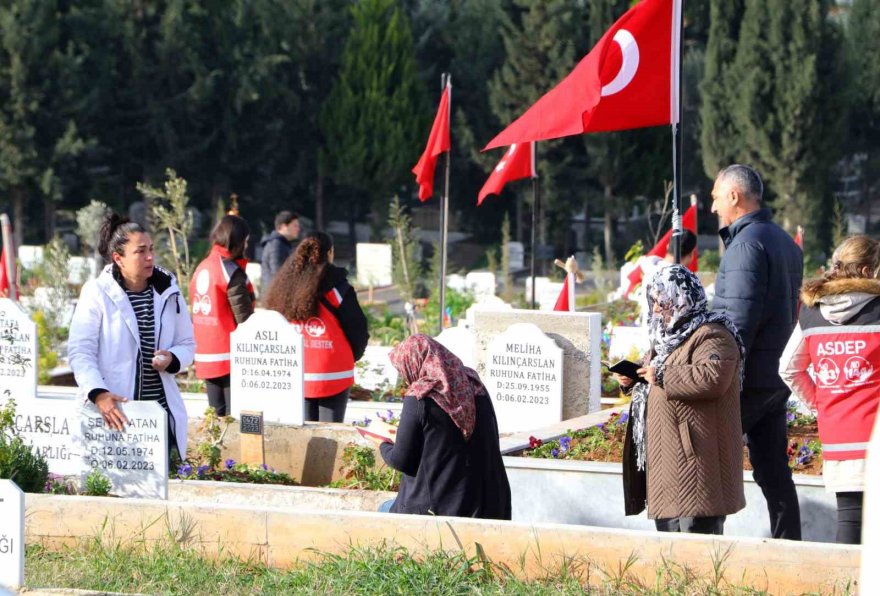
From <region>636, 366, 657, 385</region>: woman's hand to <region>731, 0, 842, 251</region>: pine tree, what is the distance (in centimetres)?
2356

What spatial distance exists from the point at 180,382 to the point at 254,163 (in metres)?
21.7

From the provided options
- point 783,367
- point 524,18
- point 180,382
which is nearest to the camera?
point 783,367

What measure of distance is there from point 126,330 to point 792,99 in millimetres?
23553

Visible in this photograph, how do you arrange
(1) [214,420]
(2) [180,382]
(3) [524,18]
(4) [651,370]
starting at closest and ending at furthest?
1. (4) [651,370]
2. (1) [214,420]
3. (2) [180,382]
4. (3) [524,18]

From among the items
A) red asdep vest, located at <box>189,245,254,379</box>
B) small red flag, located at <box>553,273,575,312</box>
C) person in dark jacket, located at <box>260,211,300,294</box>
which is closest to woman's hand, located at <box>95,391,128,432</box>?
red asdep vest, located at <box>189,245,254,379</box>

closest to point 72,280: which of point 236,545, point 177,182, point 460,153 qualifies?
point 177,182

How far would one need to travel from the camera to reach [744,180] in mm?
5605

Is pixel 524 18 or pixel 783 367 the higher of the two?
pixel 524 18

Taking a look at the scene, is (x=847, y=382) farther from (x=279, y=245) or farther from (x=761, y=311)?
(x=279, y=245)

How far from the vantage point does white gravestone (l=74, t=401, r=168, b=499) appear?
580cm

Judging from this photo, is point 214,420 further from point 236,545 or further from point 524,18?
point 524,18

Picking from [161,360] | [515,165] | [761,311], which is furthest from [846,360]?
[515,165]

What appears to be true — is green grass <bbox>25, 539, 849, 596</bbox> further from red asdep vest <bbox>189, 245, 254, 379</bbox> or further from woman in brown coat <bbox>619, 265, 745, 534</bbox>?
red asdep vest <bbox>189, 245, 254, 379</bbox>

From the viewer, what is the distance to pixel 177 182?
12.9 meters
